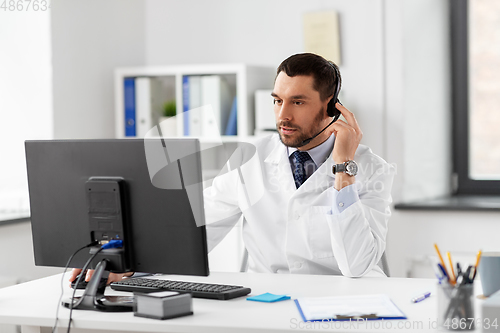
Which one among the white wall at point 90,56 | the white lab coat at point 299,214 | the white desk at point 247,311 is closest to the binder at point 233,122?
the white wall at point 90,56

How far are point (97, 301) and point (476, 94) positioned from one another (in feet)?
8.93

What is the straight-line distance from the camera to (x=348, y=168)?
183 cm

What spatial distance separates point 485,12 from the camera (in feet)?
11.3

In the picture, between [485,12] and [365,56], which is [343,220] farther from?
[485,12]

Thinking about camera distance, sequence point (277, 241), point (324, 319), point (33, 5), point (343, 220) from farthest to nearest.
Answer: point (33, 5) → point (277, 241) → point (343, 220) → point (324, 319)

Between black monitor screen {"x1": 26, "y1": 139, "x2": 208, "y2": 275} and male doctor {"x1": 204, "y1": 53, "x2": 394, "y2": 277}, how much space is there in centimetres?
51

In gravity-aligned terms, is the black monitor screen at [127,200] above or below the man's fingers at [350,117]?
below

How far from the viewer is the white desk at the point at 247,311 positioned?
1.26 metres

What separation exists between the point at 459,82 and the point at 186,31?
5.29 feet

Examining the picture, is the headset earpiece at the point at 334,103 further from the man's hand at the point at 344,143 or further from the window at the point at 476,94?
the window at the point at 476,94

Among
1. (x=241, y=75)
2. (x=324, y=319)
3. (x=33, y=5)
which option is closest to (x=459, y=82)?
(x=241, y=75)

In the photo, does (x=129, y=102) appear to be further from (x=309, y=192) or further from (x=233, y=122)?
(x=309, y=192)

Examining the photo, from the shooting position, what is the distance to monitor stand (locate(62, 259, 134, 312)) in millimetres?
1397

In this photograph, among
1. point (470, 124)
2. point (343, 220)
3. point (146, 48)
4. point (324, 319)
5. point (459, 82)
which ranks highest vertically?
point (146, 48)
